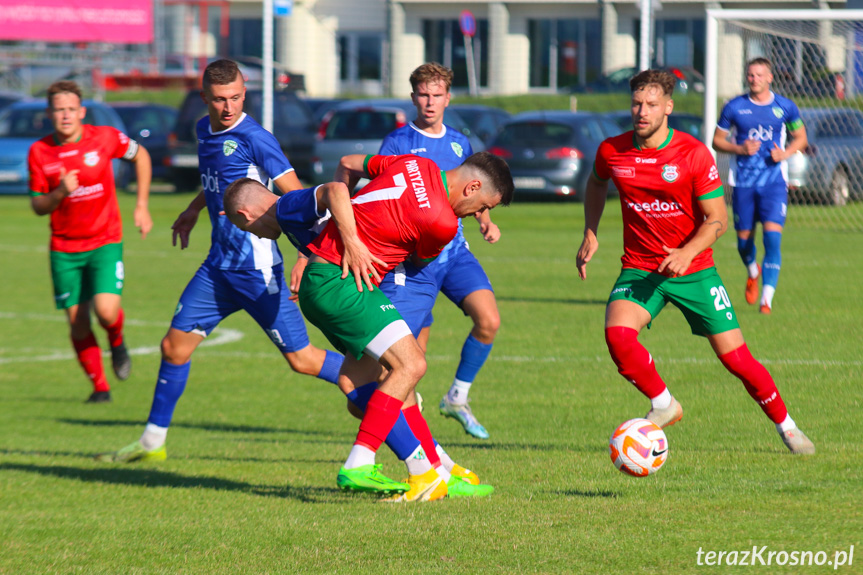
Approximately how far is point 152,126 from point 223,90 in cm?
2228

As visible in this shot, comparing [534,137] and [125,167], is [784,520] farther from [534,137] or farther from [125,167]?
[125,167]

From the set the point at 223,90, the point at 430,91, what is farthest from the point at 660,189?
the point at 223,90

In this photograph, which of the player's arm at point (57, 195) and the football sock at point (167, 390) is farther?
the player's arm at point (57, 195)

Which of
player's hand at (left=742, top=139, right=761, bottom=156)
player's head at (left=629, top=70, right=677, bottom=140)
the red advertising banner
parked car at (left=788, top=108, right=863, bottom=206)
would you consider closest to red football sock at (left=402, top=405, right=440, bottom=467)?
player's head at (left=629, top=70, right=677, bottom=140)

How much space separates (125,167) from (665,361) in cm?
2071

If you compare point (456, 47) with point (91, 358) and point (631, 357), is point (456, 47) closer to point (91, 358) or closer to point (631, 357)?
point (91, 358)

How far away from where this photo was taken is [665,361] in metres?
9.58

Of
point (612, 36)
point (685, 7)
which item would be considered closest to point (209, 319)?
point (685, 7)

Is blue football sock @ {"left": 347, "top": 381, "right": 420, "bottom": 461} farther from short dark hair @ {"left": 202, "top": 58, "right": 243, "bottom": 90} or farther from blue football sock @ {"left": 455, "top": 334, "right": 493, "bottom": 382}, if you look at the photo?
short dark hair @ {"left": 202, "top": 58, "right": 243, "bottom": 90}

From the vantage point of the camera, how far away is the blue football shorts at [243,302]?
6879 mm

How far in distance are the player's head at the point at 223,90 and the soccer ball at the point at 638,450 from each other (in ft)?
9.10

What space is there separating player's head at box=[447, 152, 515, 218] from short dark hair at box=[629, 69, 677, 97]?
121 cm

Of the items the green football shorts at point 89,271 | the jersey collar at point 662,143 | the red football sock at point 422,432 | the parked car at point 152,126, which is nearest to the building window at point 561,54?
the parked car at point 152,126

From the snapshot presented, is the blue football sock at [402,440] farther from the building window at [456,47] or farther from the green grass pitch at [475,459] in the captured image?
the building window at [456,47]
